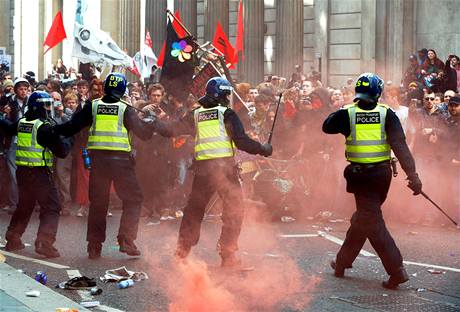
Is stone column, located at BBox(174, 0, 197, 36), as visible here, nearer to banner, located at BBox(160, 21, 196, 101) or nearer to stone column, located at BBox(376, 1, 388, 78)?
stone column, located at BBox(376, 1, 388, 78)

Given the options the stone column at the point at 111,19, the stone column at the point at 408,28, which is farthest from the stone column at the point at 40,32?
the stone column at the point at 408,28

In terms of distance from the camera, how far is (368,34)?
94.5 feet

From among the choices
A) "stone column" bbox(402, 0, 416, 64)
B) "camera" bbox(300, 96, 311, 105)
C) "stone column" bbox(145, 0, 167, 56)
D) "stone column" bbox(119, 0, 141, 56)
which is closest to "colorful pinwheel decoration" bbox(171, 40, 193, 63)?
"camera" bbox(300, 96, 311, 105)

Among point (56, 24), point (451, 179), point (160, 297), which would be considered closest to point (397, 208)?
point (451, 179)

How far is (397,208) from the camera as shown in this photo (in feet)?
49.0

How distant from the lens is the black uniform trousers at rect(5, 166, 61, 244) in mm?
11375

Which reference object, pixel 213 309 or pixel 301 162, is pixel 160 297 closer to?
pixel 213 309

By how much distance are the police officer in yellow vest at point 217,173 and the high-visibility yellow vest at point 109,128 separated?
867mm

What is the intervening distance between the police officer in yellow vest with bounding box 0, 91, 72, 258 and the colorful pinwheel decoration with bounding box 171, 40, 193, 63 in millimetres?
3634

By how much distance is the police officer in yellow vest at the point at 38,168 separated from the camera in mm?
11359

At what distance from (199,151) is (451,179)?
16.8ft

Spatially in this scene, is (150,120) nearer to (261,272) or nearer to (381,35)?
(261,272)

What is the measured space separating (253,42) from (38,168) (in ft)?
58.0

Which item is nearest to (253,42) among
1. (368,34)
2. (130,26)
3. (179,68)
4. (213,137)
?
(368,34)
